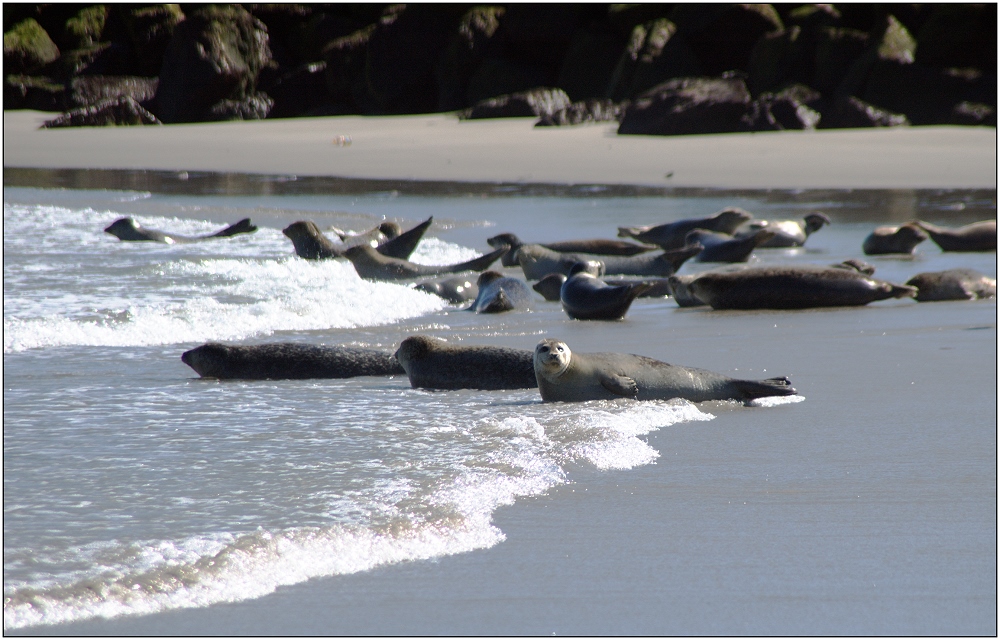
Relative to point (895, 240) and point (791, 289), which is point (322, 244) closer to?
point (791, 289)

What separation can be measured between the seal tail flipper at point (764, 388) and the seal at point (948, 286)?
2.48 meters

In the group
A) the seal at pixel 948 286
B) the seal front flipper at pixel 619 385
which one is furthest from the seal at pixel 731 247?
the seal front flipper at pixel 619 385

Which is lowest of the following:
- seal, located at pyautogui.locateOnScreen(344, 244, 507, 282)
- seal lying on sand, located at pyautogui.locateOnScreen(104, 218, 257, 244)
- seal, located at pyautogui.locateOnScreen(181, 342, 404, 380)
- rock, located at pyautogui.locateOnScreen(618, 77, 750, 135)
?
seal lying on sand, located at pyautogui.locateOnScreen(104, 218, 257, 244)

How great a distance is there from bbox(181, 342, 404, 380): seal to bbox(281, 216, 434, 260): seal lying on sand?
131 inches

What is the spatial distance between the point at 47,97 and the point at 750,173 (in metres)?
22.4

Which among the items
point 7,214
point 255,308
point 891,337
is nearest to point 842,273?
point 891,337

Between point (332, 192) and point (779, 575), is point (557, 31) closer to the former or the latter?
point (332, 192)

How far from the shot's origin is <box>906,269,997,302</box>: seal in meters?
5.77

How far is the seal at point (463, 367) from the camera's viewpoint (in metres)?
3.94

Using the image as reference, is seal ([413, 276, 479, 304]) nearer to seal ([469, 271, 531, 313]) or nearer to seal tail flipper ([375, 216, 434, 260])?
seal ([469, 271, 531, 313])

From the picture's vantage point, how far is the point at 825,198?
37.2ft

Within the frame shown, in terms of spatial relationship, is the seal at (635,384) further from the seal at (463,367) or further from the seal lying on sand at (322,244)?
the seal lying on sand at (322,244)

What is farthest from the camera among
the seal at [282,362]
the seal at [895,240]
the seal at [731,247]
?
the seal at [895,240]

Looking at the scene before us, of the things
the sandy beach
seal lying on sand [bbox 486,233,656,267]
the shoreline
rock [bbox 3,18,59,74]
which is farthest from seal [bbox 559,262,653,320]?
rock [bbox 3,18,59,74]
